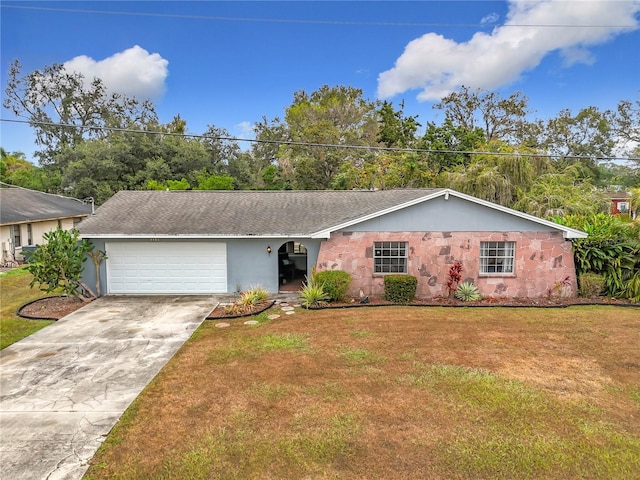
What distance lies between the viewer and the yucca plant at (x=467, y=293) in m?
12.4

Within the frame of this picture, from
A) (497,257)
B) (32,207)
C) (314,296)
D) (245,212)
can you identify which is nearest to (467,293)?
(497,257)

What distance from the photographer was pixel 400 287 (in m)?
12.1

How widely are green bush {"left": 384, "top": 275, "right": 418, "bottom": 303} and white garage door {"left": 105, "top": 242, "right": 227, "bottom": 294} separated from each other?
226 inches

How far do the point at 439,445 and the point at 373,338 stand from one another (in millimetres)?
4098

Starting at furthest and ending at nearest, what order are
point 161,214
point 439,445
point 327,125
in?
point 327,125
point 161,214
point 439,445

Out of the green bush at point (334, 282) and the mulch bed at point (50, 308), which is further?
the green bush at point (334, 282)

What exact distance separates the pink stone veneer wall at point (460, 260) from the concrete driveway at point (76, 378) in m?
A: 4.87

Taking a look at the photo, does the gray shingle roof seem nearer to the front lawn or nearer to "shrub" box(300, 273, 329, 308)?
"shrub" box(300, 273, 329, 308)

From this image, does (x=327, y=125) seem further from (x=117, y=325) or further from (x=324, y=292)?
(x=117, y=325)

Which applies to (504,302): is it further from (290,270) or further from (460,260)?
(290,270)

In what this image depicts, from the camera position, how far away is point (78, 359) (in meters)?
7.82

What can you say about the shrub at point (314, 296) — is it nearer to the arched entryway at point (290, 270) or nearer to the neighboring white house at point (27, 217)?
the arched entryway at point (290, 270)

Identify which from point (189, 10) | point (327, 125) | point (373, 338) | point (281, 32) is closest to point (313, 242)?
point (373, 338)

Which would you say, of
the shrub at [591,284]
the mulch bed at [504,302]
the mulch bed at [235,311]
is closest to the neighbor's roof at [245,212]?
the shrub at [591,284]
